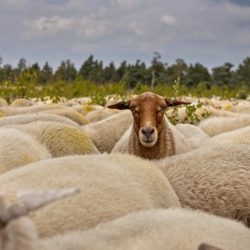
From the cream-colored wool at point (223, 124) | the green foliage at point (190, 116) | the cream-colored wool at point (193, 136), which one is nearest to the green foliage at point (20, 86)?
the green foliage at point (190, 116)

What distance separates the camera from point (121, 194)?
10.9 ft

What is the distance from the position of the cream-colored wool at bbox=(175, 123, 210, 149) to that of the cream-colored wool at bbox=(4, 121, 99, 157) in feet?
6.08

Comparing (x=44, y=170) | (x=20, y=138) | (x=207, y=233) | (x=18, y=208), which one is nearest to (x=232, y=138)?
(x=20, y=138)

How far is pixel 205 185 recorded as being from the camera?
14.0 ft

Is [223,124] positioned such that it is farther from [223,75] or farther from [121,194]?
[223,75]

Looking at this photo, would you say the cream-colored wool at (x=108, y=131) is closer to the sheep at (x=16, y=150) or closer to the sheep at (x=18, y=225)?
the sheep at (x=16, y=150)

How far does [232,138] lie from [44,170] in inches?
139

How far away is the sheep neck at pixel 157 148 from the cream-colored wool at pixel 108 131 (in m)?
1.54

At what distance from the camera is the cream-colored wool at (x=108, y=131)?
8.11 metres

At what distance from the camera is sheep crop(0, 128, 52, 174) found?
4.27m

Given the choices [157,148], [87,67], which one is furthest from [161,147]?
[87,67]

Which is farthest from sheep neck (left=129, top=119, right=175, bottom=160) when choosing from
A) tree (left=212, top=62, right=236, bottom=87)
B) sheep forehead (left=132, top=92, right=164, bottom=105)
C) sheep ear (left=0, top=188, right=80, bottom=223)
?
tree (left=212, top=62, right=236, bottom=87)

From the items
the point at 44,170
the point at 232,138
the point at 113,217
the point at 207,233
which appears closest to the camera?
the point at 207,233

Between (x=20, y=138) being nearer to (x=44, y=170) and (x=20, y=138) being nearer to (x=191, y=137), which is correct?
(x=44, y=170)
